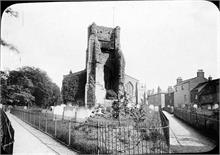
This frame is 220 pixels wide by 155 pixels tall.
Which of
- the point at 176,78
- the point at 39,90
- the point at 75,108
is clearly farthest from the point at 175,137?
the point at 75,108

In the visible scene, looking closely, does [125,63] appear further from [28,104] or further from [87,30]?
[28,104]

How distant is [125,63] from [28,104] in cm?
215

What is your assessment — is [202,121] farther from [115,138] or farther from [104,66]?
[104,66]

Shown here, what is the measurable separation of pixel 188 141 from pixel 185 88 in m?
0.93

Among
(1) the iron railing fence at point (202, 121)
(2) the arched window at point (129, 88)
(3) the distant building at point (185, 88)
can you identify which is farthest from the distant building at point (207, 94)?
(2) the arched window at point (129, 88)

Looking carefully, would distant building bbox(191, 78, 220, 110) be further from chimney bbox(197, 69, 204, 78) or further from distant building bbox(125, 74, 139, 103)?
distant building bbox(125, 74, 139, 103)

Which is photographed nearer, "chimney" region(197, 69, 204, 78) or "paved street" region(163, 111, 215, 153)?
"paved street" region(163, 111, 215, 153)

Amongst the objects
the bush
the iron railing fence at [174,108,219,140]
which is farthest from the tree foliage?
the iron railing fence at [174,108,219,140]

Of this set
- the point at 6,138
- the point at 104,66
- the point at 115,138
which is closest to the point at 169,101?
the point at 115,138

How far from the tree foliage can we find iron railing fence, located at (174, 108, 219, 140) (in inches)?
105

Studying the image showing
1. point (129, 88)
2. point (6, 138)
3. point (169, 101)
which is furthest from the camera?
point (129, 88)

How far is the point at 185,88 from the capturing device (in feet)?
11.9

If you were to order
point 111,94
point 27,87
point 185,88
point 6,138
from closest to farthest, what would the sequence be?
1. point 6,138
2. point 185,88
3. point 27,87
4. point 111,94

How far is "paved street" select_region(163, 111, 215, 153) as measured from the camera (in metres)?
3.20
